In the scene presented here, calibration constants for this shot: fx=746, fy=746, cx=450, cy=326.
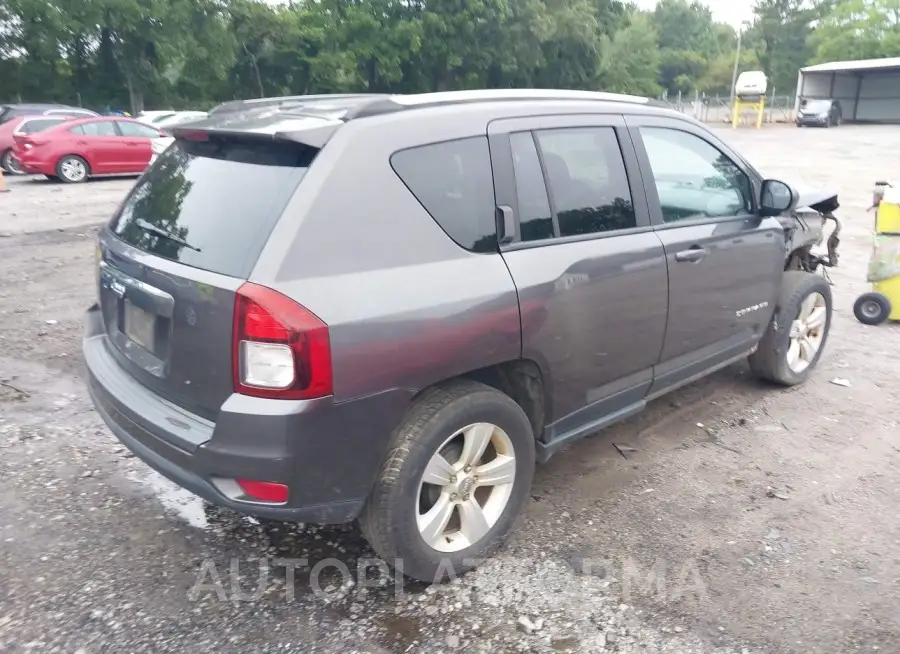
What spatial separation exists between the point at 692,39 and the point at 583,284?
95952mm

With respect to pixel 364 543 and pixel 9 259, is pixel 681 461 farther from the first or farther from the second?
pixel 9 259

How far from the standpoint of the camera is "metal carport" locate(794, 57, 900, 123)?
4525cm

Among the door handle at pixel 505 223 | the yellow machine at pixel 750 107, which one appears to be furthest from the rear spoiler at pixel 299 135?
the yellow machine at pixel 750 107

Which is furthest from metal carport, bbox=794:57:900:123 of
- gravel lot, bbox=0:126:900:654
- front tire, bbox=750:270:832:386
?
gravel lot, bbox=0:126:900:654

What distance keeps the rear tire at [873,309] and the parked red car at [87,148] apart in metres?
14.7

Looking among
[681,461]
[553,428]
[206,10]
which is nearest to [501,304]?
[553,428]

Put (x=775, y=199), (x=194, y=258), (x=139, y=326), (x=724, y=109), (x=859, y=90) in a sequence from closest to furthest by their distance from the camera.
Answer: (x=194, y=258)
(x=139, y=326)
(x=775, y=199)
(x=859, y=90)
(x=724, y=109)

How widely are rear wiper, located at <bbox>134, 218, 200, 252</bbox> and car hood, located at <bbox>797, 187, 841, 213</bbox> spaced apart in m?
3.96

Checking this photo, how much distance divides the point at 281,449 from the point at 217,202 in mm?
977

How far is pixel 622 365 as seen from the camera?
3.54 m

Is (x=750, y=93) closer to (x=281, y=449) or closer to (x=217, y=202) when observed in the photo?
(x=217, y=202)

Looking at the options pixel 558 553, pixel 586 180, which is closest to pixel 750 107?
pixel 586 180

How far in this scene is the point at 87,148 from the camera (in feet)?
51.8

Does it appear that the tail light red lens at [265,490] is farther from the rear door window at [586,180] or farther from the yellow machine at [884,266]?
the yellow machine at [884,266]
